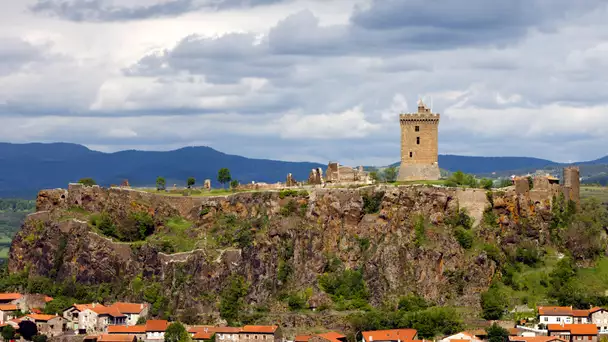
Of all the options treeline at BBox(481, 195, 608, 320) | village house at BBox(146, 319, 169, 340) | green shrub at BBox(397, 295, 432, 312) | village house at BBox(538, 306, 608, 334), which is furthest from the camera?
treeline at BBox(481, 195, 608, 320)

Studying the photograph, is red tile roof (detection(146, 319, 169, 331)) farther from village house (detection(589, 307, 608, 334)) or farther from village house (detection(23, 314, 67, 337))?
village house (detection(589, 307, 608, 334))

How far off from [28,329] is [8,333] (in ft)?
6.26

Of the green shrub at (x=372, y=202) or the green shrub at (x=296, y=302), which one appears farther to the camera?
the green shrub at (x=372, y=202)

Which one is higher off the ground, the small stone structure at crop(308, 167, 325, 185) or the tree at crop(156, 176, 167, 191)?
the small stone structure at crop(308, 167, 325, 185)

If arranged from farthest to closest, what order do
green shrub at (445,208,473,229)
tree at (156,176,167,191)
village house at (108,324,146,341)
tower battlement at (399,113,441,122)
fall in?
1. tree at (156,176,167,191)
2. tower battlement at (399,113,441,122)
3. green shrub at (445,208,473,229)
4. village house at (108,324,146,341)

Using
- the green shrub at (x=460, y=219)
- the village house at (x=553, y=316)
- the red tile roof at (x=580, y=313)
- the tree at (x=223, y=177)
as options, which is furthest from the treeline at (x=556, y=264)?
the tree at (x=223, y=177)

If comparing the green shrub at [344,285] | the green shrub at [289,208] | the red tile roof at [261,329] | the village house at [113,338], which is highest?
the green shrub at [289,208]

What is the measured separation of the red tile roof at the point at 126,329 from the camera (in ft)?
324

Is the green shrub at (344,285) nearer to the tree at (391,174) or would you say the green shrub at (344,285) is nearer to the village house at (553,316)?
the village house at (553,316)

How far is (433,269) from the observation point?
10388 cm

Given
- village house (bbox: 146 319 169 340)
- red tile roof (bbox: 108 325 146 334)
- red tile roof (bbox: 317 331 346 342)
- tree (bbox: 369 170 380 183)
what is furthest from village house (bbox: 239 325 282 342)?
tree (bbox: 369 170 380 183)

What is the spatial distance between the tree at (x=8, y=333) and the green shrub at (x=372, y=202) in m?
30.2

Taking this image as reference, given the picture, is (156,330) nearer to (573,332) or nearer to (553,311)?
(553,311)

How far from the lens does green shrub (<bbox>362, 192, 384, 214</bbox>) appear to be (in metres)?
108
